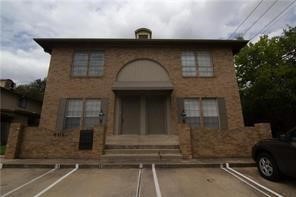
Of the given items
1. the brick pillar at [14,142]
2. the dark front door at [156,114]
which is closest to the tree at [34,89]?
the brick pillar at [14,142]

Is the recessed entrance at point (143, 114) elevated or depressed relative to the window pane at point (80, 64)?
depressed

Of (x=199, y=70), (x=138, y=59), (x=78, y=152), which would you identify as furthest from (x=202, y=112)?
(x=78, y=152)

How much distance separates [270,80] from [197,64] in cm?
681

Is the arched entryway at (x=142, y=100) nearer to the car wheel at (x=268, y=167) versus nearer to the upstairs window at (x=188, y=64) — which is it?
the upstairs window at (x=188, y=64)

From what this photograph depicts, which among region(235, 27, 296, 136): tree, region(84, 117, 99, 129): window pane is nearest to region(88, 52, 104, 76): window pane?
region(84, 117, 99, 129): window pane

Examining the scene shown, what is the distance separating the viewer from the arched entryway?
12039 millimetres

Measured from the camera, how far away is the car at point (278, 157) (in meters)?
5.05

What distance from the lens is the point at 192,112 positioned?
12109 millimetres

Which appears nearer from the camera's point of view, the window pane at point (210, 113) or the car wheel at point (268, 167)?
the car wheel at point (268, 167)

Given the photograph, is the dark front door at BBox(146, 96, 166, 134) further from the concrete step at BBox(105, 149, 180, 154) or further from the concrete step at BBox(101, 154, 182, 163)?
the concrete step at BBox(101, 154, 182, 163)

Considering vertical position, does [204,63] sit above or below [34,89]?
below

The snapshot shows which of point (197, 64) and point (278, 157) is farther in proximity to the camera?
point (197, 64)

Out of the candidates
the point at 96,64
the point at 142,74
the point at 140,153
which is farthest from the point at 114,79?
the point at 140,153

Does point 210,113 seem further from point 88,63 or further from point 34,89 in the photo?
point 34,89
